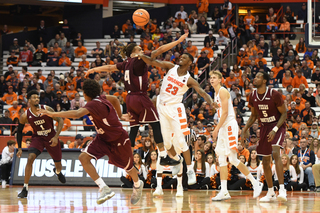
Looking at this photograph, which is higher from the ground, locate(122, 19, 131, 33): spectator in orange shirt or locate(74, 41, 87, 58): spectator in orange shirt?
locate(122, 19, 131, 33): spectator in orange shirt

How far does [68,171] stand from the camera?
14.6m

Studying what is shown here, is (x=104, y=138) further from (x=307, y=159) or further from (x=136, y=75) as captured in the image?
(x=307, y=159)

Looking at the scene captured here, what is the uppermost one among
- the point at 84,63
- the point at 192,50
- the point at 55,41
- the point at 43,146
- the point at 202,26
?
the point at 202,26

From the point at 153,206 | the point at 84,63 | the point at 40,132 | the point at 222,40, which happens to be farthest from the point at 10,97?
the point at 153,206

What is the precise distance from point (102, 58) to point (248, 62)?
7290 mm

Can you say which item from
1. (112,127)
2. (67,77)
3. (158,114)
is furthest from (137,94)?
(67,77)

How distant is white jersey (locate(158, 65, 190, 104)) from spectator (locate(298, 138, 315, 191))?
5788mm

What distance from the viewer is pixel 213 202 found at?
933 centimetres

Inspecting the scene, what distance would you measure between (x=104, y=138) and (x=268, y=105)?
3.38 metres

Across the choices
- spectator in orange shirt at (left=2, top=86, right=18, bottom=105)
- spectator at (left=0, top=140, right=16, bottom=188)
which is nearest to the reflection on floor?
spectator at (left=0, top=140, right=16, bottom=188)

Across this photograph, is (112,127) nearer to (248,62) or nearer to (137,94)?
(137,94)

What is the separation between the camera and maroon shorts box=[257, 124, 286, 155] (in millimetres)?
9367

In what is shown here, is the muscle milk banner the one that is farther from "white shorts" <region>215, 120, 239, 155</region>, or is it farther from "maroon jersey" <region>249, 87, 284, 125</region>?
"maroon jersey" <region>249, 87, 284, 125</region>

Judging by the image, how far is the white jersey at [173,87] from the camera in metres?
9.78
